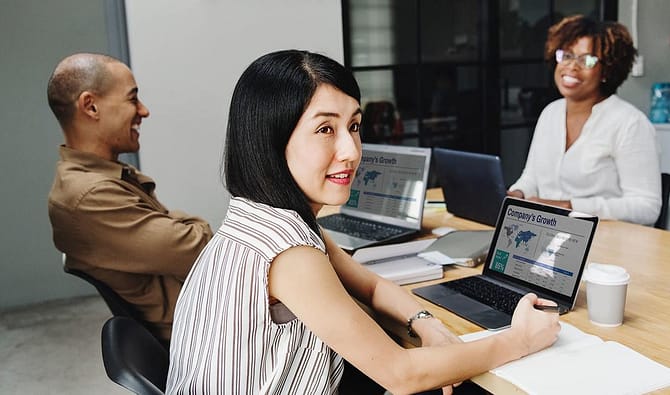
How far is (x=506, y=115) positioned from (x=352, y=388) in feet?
10.2

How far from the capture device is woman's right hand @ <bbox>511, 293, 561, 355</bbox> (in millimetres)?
1213

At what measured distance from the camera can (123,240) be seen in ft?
5.69

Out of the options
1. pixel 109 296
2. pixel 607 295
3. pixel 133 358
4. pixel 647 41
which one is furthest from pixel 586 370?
pixel 647 41

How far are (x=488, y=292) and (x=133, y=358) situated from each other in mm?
797

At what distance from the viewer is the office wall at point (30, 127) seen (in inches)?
139

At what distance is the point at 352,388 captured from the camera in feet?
5.66

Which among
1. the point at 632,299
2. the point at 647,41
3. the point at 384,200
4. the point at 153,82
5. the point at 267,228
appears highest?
the point at 647,41

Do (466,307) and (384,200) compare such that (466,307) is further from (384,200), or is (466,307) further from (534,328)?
(384,200)

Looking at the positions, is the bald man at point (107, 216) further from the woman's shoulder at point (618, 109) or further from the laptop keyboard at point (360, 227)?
the woman's shoulder at point (618, 109)

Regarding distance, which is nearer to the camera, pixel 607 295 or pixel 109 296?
pixel 607 295

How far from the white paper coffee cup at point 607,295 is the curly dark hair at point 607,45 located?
1383mm

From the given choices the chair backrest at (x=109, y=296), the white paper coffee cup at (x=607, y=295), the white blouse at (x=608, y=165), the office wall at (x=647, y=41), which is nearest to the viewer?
the white paper coffee cup at (x=607, y=295)

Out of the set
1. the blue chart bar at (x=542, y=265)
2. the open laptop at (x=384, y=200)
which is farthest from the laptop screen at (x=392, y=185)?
the blue chart bar at (x=542, y=265)

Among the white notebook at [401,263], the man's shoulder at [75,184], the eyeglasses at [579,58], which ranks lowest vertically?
the white notebook at [401,263]
